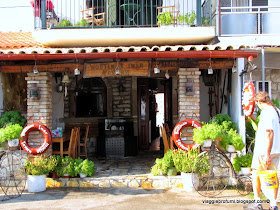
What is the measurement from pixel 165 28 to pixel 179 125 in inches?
122

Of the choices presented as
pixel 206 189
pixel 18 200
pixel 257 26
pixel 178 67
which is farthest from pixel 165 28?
pixel 18 200

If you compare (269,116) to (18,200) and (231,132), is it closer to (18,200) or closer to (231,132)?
(231,132)

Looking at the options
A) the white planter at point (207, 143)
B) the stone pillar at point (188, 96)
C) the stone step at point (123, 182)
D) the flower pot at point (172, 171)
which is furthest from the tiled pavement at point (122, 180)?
the stone pillar at point (188, 96)

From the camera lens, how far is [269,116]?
14.9ft

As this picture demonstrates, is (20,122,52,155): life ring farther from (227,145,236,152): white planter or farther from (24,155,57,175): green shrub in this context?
(227,145,236,152): white planter

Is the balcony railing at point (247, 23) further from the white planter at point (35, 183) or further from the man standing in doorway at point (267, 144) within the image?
the white planter at point (35, 183)

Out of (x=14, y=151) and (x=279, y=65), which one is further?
(x=279, y=65)

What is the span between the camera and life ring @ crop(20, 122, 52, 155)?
6.66m

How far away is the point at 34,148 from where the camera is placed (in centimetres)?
671

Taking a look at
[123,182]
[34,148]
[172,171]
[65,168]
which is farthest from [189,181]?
[34,148]

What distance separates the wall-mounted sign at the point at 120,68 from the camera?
7043 millimetres

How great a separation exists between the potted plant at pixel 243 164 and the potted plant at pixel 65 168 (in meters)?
3.53

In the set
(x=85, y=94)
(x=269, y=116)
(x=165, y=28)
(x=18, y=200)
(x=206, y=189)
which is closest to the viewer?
(x=269, y=116)

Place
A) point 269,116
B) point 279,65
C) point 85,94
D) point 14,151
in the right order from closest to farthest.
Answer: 1. point 269,116
2. point 14,151
3. point 279,65
4. point 85,94
